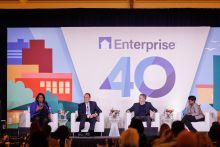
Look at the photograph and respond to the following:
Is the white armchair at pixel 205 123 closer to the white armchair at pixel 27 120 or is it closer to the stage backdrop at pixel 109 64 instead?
the stage backdrop at pixel 109 64

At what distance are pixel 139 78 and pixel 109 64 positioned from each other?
A: 0.81 m

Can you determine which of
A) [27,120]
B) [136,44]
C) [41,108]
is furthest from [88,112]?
[136,44]

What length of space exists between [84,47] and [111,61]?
29.4 inches

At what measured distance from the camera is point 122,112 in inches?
504

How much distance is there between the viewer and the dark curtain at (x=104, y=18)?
43.3 ft

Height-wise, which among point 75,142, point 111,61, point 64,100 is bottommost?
point 75,142

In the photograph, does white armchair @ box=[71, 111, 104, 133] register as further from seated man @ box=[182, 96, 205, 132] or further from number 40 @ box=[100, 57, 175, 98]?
seated man @ box=[182, 96, 205, 132]

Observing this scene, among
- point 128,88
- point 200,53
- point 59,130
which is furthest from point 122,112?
point 59,130

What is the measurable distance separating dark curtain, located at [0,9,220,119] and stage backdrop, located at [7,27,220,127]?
187 millimetres

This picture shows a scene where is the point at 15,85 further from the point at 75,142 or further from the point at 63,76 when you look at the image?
the point at 75,142

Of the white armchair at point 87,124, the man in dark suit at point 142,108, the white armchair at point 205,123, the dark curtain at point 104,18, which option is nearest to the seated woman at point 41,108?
the white armchair at point 87,124

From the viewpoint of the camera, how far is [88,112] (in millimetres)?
12266

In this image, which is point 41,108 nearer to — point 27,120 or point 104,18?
point 27,120

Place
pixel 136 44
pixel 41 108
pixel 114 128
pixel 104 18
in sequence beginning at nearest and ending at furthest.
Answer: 1. pixel 41 108
2. pixel 114 128
3. pixel 136 44
4. pixel 104 18
